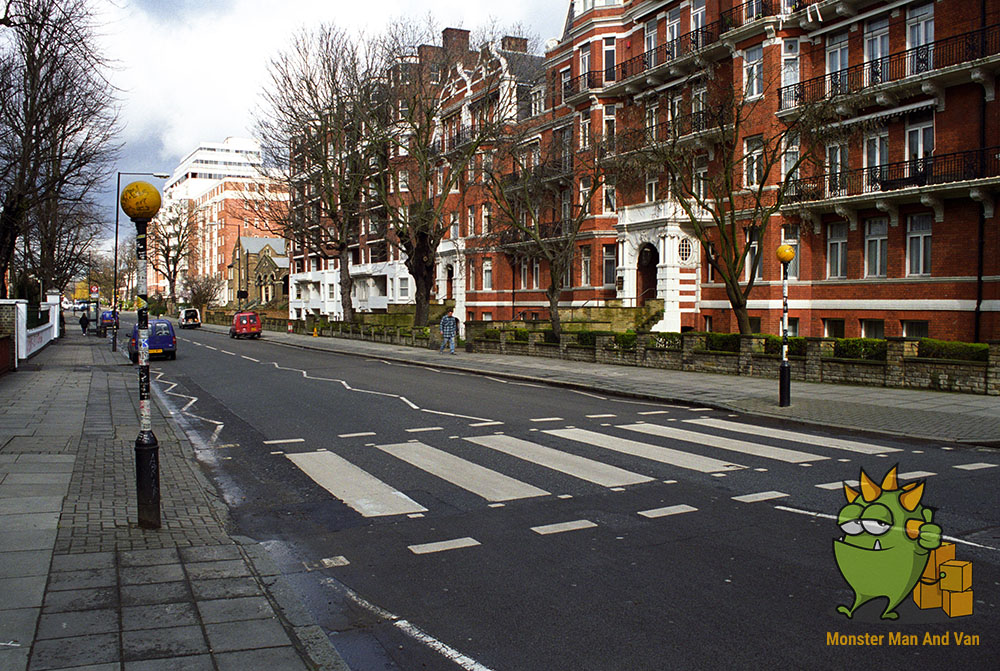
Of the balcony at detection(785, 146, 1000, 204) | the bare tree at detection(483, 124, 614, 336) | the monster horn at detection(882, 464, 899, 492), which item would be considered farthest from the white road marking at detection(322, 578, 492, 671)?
the bare tree at detection(483, 124, 614, 336)

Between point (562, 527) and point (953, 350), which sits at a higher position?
point (953, 350)

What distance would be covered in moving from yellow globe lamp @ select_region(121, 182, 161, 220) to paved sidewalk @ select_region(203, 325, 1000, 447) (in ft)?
37.3

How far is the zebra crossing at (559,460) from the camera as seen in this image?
28.3 ft

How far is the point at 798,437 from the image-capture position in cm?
1239

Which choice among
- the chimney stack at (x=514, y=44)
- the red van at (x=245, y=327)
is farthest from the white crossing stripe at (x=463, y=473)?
the red van at (x=245, y=327)

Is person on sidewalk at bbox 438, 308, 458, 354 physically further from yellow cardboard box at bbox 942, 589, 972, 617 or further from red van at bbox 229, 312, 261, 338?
yellow cardboard box at bbox 942, 589, 972, 617

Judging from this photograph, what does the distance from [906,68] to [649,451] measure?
21925 millimetres

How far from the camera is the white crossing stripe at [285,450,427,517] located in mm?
8156

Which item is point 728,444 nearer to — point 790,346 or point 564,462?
point 564,462

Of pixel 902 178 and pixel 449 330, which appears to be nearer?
pixel 902 178

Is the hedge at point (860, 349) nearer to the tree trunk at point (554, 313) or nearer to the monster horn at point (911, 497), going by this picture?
the monster horn at point (911, 497)

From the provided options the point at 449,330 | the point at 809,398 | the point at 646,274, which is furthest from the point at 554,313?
the point at 809,398

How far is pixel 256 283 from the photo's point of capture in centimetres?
10875

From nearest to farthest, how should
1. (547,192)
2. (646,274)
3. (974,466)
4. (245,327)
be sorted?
(974,466) < (646,274) < (547,192) < (245,327)
